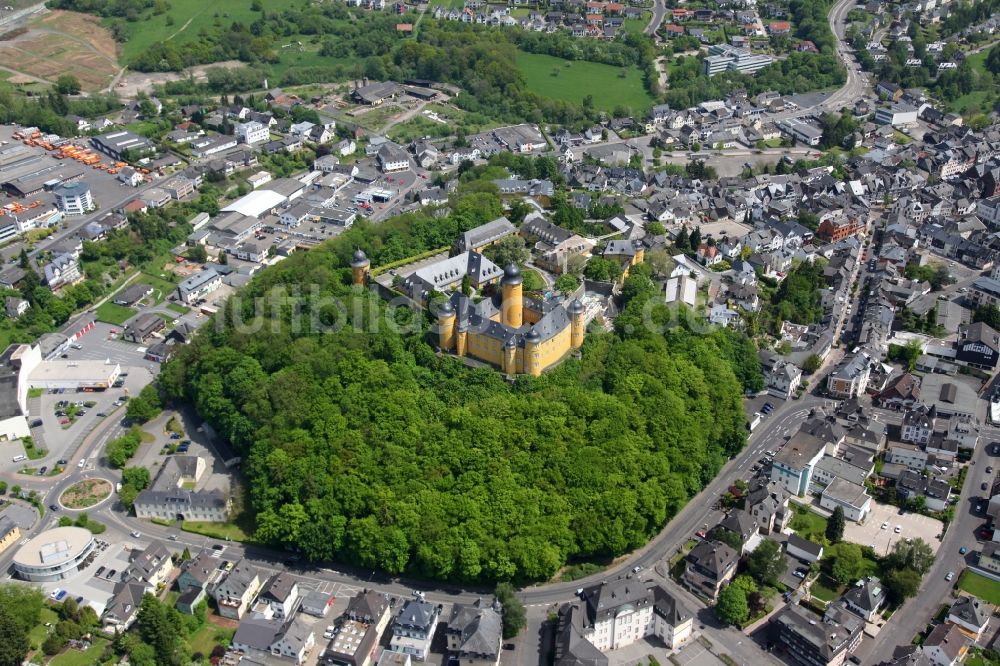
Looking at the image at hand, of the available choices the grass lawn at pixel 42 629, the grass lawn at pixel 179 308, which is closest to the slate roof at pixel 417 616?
the grass lawn at pixel 42 629

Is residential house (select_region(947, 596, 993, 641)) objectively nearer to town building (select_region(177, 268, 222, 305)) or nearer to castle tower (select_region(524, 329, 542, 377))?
castle tower (select_region(524, 329, 542, 377))

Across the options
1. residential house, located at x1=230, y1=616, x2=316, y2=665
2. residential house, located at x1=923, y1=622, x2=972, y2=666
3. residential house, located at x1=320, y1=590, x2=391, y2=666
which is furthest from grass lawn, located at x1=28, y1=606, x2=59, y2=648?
residential house, located at x1=923, y1=622, x2=972, y2=666

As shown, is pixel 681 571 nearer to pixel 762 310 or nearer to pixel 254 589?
pixel 254 589

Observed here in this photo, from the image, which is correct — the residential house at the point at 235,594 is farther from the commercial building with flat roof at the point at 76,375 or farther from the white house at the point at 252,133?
the white house at the point at 252,133

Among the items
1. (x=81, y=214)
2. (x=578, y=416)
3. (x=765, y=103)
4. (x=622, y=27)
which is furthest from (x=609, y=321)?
(x=622, y=27)

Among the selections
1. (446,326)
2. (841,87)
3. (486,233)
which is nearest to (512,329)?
(446,326)
